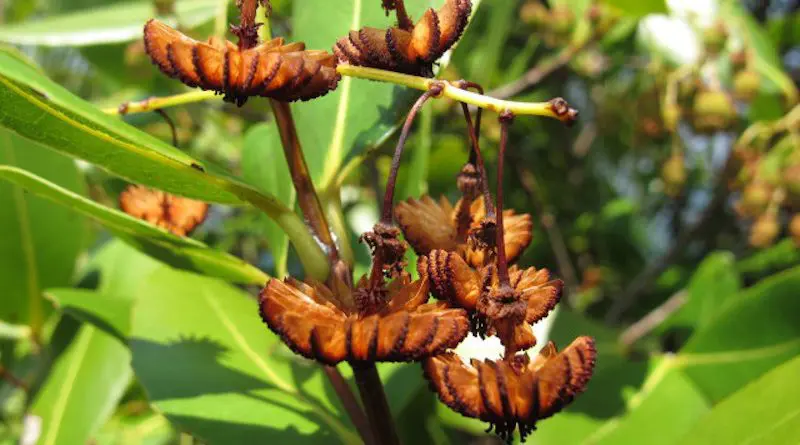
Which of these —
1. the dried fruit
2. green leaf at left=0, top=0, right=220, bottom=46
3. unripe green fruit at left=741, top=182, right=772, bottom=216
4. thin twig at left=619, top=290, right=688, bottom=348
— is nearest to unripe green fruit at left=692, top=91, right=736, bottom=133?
unripe green fruit at left=741, top=182, right=772, bottom=216

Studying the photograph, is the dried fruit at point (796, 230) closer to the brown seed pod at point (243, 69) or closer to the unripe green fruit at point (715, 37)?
the unripe green fruit at point (715, 37)

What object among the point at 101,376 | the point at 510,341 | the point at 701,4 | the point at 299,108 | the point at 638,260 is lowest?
the point at 510,341

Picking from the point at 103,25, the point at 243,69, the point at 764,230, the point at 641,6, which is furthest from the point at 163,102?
the point at 764,230

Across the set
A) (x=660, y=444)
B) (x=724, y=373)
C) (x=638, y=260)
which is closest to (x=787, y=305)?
(x=724, y=373)

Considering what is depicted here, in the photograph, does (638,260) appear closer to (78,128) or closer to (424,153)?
(424,153)

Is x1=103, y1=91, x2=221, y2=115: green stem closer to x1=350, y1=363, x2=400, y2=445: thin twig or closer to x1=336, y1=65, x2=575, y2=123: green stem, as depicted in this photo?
x1=336, y1=65, x2=575, y2=123: green stem
